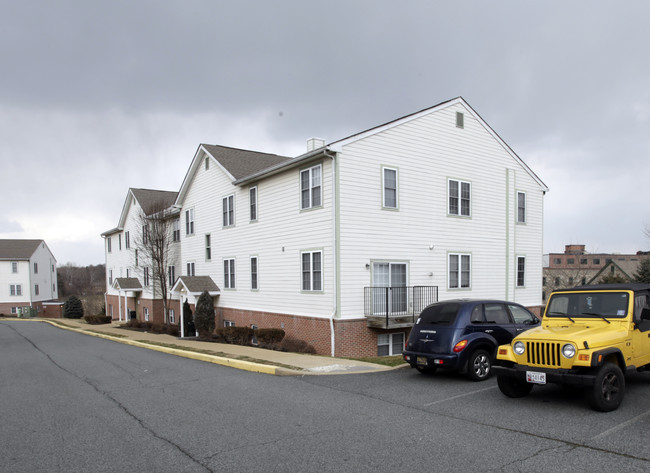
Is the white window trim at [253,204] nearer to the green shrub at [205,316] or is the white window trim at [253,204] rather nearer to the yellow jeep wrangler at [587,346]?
the green shrub at [205,316]

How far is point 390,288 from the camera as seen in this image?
52.6 ft

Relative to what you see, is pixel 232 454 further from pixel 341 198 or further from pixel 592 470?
pixel 341 198

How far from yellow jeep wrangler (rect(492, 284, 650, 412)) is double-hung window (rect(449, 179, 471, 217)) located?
32.0 feet

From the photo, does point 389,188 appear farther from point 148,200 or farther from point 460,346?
point 148,200

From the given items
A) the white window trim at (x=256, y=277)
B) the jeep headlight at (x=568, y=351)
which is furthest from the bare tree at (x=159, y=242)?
the jeep headlight at (x=568, y=351)

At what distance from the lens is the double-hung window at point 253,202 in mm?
20453

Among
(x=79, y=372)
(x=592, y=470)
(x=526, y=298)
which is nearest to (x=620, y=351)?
(x=592, y=470)

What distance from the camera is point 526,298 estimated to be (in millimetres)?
21484

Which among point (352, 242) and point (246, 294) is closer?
point (352, 242)

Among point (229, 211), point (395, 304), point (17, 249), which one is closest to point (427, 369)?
point (395, 304)

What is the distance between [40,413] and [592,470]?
793cm

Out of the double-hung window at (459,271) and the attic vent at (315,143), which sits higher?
the attic vent at (315,143)

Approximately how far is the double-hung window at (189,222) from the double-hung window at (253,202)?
7349 mm

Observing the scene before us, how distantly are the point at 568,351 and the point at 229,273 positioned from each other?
17.7 meters
